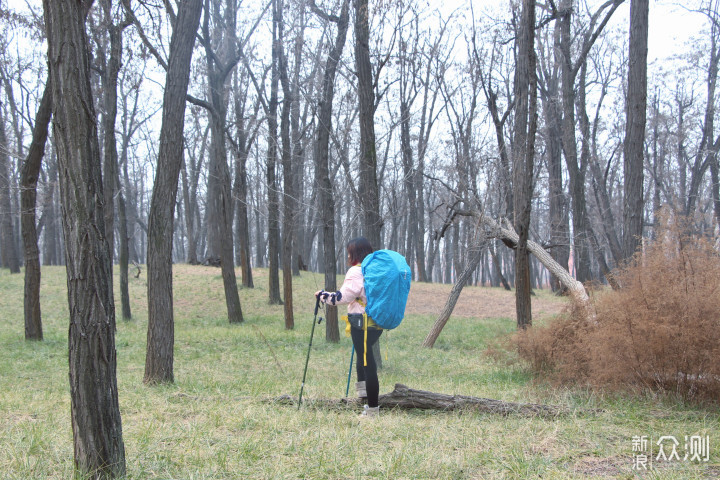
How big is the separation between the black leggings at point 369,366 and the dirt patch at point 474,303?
536 inches

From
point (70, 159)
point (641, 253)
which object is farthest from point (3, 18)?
point (641, 253)

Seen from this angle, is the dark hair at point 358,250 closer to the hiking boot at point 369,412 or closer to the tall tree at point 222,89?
the hiking boot at point 369,412

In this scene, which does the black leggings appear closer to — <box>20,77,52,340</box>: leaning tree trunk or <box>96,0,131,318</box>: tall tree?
<box>96,0,131,318</box>: tall tree

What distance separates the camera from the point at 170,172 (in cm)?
692

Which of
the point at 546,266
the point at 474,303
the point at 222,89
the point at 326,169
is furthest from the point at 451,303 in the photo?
the point at 474,303

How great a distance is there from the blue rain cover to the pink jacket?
0.31 feet

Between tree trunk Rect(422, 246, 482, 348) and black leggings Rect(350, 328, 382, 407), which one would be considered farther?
tree trunk Rect(422, 246, 482, 348)

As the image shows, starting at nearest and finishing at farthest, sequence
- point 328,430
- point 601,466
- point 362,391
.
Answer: point 601,466 → point 328,430 → point 362,391

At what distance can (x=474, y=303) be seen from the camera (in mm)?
21906

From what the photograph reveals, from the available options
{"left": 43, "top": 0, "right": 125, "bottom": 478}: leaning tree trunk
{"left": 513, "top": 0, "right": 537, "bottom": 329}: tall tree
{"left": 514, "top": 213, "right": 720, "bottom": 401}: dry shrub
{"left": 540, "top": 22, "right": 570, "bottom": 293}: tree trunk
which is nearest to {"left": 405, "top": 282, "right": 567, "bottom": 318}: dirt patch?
{"left": 540, "top": 22, "right": 570, "bottom": 293}: tree trunk

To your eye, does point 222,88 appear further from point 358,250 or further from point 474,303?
point 474,303

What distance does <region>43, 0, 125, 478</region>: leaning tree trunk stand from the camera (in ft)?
9.85

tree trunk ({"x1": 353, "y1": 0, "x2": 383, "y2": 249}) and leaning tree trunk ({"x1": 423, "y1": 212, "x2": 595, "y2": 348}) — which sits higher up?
tree trunk ({"x1": 353, "y1": 0, "x2": 383, "y2": 249})

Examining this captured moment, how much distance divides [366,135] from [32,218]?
24.3 ft
